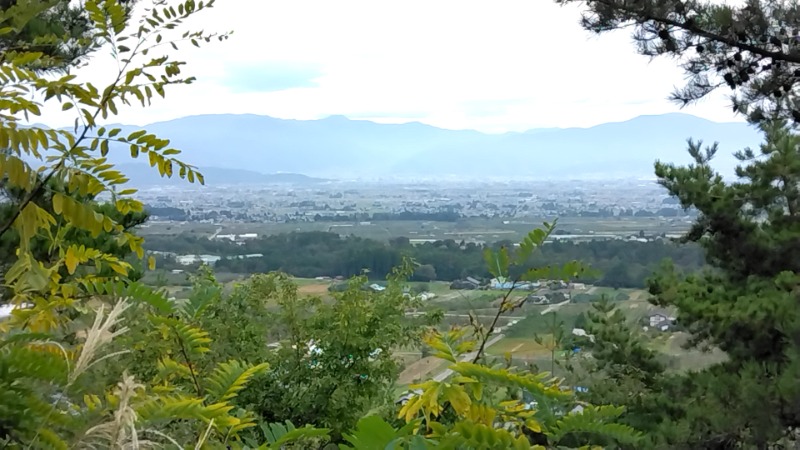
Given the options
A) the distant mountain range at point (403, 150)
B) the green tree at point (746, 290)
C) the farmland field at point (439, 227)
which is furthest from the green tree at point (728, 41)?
the distant mountain range at point (403, 150)

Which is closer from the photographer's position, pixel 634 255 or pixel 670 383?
pixel 670 383

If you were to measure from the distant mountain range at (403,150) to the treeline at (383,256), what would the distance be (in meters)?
16.4

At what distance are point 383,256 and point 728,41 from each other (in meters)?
3.35

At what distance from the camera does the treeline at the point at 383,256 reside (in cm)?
586

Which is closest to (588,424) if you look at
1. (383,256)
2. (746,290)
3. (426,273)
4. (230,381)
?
(230,381)

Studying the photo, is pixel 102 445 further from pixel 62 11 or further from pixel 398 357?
pixel 398 357

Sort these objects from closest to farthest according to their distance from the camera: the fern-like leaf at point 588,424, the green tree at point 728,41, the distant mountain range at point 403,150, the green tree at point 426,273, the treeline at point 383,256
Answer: the fern-like leaf at point 588,424 → the green tree at point 728,41 → the treeline at point 383,256 → the green tree at point 426,273 → the distant mountain range at point 403,150

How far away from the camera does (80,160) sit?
3.77ft

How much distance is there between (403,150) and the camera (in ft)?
213

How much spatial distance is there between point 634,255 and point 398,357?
3487 mm

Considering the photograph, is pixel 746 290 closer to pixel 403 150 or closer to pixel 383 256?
pixel 383 256

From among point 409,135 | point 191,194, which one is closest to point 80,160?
point 191,194

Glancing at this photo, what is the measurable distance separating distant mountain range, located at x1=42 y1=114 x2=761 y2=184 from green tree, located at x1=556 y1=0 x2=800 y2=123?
790 inches

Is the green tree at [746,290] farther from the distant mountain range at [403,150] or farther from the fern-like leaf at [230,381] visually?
the distant mountain range at [403,150]
